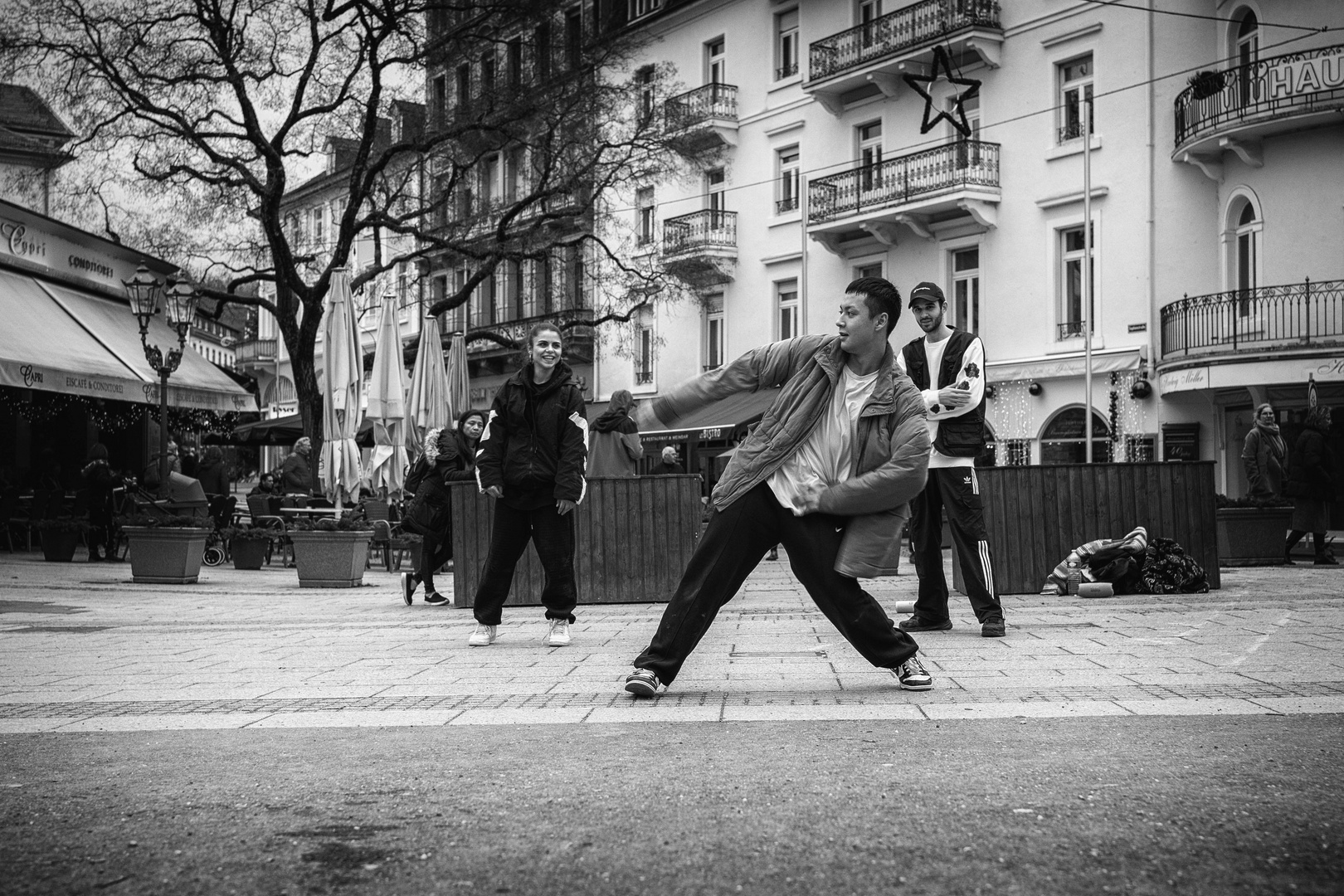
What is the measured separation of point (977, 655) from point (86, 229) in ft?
71.8

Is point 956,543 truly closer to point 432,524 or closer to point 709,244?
point 432,524

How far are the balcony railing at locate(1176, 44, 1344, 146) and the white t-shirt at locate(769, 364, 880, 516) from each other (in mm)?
21343

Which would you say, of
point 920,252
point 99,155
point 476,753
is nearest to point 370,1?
point 99,155

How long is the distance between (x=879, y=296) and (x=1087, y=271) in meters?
22.8

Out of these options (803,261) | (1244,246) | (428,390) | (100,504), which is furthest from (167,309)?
(1244,246)

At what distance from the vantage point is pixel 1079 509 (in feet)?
37.2

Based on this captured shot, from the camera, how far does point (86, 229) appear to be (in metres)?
24.8

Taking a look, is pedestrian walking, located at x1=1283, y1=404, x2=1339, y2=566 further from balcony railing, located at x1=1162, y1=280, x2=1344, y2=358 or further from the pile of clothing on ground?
balcony railing, located at x1=1162, y1=280, x2=1344, y2=358

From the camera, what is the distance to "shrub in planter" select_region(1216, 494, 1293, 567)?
1614 cm

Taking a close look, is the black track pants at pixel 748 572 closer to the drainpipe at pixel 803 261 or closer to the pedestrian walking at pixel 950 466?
the pedestrian walking at pixel 950 466

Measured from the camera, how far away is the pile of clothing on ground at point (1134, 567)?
35.9 ft

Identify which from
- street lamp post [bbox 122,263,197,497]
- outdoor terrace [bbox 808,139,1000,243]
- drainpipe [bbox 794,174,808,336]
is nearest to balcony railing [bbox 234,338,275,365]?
drainpipe [bbox 794,174,808,336]

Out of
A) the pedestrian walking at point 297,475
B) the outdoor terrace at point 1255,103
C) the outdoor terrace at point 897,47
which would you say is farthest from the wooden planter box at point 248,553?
the outdoor terrace at point 897,47

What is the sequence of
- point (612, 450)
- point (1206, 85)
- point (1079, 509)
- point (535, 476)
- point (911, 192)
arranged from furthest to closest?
point (911, 192)
point (1206, 85)
point (612, 450)
point (1079, 509)
point (535, 476)
